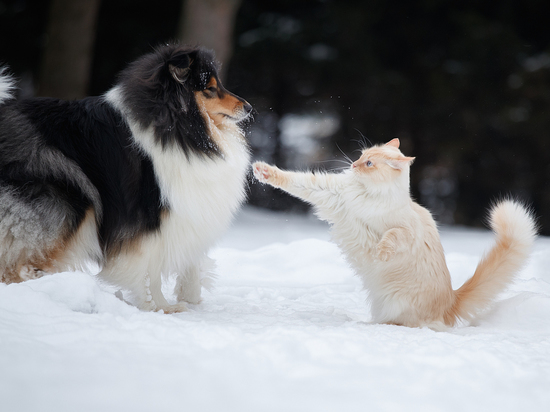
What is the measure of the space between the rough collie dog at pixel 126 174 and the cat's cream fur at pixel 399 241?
1.59 feet

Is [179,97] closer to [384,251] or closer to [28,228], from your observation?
[28,228]

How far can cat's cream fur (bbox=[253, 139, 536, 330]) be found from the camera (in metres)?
2.80

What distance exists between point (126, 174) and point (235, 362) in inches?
54.2

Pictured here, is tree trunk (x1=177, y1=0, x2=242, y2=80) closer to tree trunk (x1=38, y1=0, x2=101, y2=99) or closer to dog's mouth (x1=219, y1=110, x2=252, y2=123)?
tree trunk (x1=38, y1=0, x2=101, y2=99)

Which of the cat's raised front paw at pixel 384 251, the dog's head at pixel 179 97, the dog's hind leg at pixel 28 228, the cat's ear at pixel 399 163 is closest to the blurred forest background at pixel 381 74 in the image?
the dog's head at pixel 179 97

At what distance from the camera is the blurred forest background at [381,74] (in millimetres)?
8156

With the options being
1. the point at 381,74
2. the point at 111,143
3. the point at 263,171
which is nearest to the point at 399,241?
the point at 263,171

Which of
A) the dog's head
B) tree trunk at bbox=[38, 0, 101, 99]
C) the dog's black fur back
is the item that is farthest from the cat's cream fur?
tree trunk at bbox=[38, 0, 101, 99]

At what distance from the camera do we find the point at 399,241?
8.94ft

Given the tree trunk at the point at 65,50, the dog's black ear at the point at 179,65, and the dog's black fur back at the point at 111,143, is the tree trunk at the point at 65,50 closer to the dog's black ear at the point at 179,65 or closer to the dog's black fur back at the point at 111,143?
the dog's black fur back at the point at 111,143

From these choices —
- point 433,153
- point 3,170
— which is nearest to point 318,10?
point 433,153

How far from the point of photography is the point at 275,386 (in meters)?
1.65

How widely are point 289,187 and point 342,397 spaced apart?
1.61m

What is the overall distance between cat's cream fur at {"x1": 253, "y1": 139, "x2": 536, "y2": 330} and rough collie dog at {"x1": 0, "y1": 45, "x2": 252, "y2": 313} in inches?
19.0
